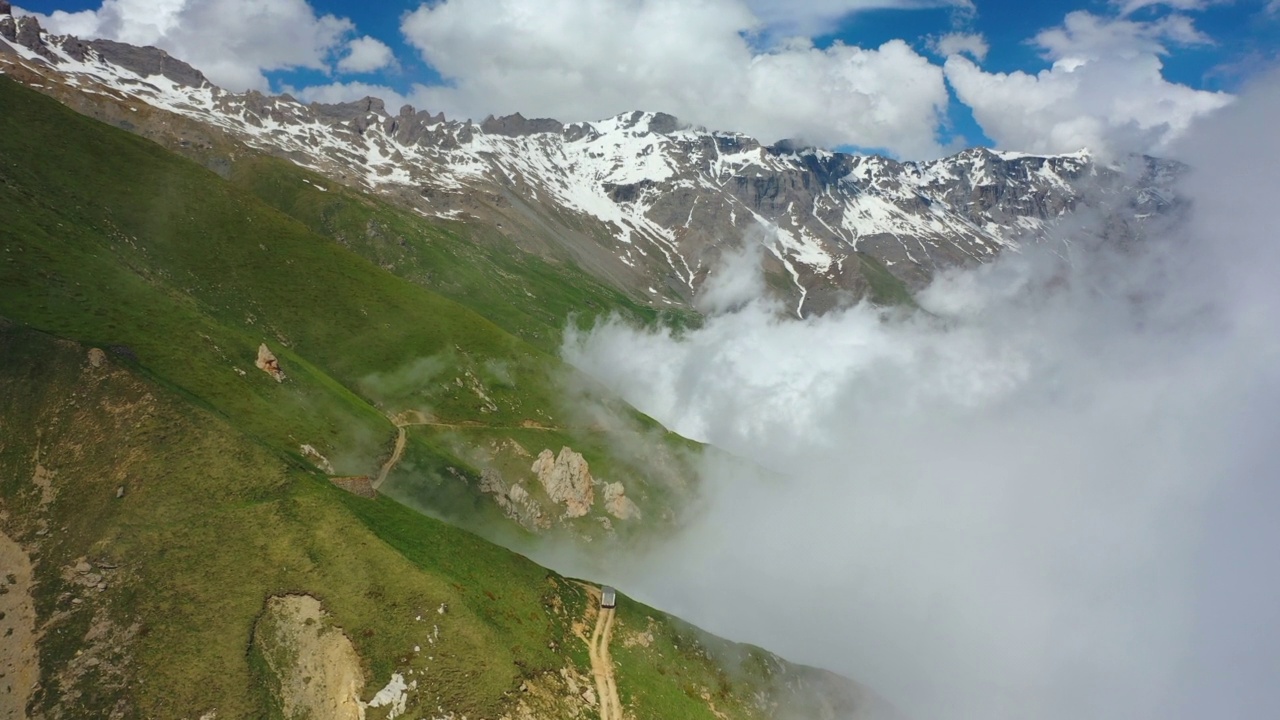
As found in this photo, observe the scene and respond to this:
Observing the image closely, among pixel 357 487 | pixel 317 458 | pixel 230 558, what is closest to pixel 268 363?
pixel 317 458

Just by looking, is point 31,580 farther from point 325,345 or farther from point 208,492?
point 325,345

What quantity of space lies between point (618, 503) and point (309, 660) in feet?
394

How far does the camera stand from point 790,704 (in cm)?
10244

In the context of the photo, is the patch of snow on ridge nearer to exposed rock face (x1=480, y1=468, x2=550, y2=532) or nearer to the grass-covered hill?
the grass-covered hill

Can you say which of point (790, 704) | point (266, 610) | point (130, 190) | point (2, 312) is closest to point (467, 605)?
point (266, 610)

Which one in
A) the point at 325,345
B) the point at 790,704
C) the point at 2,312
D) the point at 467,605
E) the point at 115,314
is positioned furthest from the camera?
the point at 325,345

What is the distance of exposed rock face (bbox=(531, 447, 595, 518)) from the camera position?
560 feet

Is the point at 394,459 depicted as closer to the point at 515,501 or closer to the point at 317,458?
the point at 317,458

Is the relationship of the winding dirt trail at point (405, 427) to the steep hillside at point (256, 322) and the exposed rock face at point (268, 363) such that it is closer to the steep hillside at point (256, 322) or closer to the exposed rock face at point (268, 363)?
the steep hillside at point (256, 322)

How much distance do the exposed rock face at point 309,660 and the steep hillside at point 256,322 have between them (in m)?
45.8

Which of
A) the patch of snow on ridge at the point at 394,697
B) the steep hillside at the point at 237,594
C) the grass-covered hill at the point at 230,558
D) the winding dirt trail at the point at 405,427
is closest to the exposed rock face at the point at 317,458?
the grass-covered hill at the point at 230,558

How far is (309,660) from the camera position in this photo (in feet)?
217

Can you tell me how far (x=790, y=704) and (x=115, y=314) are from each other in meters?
123

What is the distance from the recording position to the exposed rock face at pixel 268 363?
128375mm
